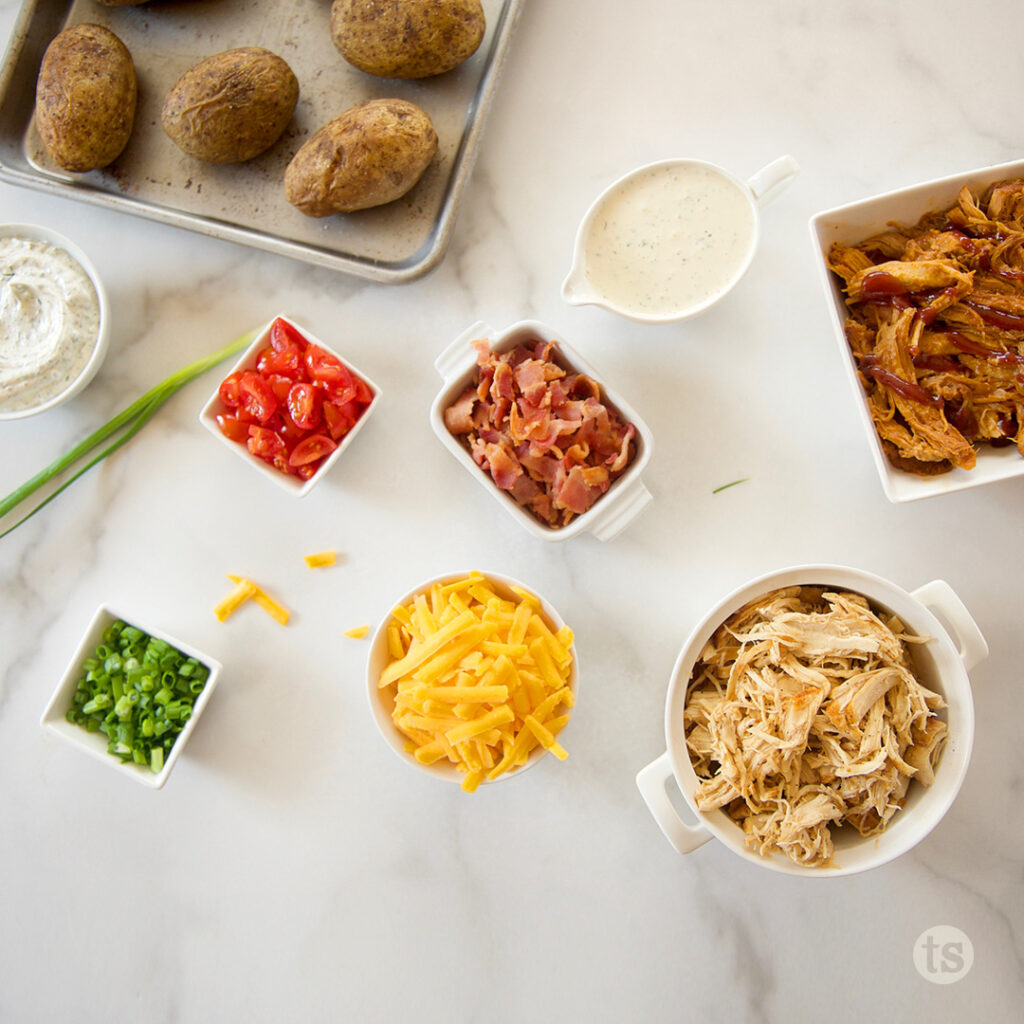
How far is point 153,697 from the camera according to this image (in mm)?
1992

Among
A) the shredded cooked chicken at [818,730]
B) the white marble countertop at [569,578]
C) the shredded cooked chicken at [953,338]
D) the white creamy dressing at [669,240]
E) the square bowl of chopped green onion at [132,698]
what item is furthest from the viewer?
the white marble countertop at [569,578]

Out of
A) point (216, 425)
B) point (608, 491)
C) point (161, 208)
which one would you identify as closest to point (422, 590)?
point (608, 491)

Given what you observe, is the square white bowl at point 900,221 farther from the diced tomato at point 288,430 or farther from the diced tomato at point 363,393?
the diced tomato at point 288,430

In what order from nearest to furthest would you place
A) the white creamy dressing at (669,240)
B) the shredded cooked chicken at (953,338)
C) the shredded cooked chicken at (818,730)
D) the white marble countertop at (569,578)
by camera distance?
the shredded cooked chicken at (818,730), the shredded cooked chicken at (953,338), the white creamy dressing at (669,240), the white marble countertop at (569,578)

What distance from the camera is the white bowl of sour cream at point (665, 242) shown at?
1.85m

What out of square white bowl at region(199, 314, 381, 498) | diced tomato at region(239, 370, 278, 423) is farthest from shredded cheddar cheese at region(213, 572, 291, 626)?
diced tomato at region(239, 370, 278, 423)

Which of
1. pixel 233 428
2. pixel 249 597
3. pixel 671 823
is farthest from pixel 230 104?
pixel 671 823

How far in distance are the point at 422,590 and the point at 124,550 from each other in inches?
33.7

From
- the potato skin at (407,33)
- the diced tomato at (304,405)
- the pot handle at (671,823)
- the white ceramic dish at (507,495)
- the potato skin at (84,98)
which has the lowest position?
the pot handle at (671,823)

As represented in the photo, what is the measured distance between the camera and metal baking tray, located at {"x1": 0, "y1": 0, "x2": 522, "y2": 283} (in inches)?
80.4

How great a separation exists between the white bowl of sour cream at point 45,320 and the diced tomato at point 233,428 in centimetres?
37

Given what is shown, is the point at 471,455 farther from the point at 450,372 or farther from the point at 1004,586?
the point at 1004,586

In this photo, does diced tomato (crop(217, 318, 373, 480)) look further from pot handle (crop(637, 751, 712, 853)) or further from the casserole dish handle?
pot handle (crop(637, 751, 712, 853))

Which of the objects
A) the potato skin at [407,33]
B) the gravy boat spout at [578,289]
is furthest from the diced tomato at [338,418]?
the potato skin at [407,33]
